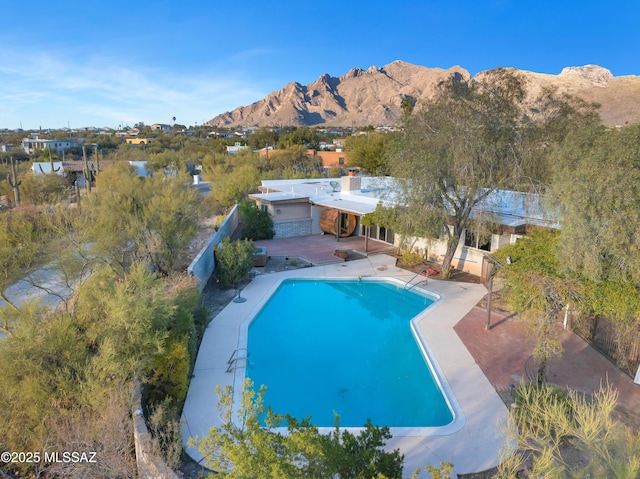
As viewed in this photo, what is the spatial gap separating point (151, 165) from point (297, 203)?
3080 cm

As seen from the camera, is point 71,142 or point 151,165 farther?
point 71,142

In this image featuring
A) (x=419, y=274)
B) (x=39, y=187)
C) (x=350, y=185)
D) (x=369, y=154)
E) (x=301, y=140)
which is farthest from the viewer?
(x=301, y=140)

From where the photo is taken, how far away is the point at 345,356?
12.2 metres

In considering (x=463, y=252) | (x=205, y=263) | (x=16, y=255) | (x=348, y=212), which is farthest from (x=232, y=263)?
(x=463, y=252)

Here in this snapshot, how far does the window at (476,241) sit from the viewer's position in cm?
1736

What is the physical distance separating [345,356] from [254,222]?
43.8ft

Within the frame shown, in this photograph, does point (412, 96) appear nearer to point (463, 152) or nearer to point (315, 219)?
point (315, 219)

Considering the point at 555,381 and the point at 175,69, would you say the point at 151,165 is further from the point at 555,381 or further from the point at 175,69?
the point at 555,381

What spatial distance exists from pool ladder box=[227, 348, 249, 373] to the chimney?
16.1 meters

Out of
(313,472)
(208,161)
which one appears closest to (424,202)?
(313,472)

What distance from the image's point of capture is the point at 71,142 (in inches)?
3221

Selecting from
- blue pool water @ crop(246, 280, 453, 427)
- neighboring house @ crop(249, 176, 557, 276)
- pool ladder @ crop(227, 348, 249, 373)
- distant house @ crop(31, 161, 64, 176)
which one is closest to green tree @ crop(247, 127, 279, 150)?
distant house @ crop(31, 161, 64, 176)

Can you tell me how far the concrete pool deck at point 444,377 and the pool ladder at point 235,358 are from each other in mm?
142

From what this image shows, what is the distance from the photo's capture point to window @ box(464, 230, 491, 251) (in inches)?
684
